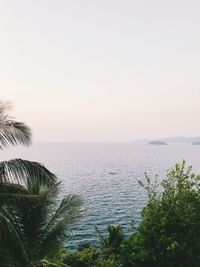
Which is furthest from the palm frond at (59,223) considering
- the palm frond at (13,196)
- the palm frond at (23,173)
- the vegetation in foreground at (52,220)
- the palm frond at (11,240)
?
the palm frond at (13,196)

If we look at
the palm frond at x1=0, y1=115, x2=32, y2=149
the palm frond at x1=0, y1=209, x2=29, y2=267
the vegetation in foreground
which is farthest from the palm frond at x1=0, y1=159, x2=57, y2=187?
the palm frond at x1=0, y1=209, x2=29, y2=267

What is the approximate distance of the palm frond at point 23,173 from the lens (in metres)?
10.4

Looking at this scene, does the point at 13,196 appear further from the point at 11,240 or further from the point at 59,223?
the point at 59,223

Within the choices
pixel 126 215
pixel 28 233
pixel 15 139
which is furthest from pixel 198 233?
pixel 126 215

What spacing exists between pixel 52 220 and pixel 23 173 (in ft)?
15.9

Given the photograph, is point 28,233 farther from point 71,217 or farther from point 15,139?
point 15,139

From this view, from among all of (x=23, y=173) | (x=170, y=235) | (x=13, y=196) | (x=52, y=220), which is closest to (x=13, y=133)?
(x=23, y=173)

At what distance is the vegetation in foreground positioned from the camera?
10.5 metres

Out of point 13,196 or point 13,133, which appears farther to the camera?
point 13,133

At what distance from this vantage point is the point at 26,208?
40.5 ft

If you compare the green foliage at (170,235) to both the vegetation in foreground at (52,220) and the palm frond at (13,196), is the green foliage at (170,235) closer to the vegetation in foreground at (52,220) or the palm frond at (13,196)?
the vegetation in foreground at (52,220)

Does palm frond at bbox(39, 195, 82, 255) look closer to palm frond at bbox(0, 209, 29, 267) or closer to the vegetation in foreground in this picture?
the vegetation in foreground

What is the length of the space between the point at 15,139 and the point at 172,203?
469 inches

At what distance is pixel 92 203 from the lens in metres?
68.9
